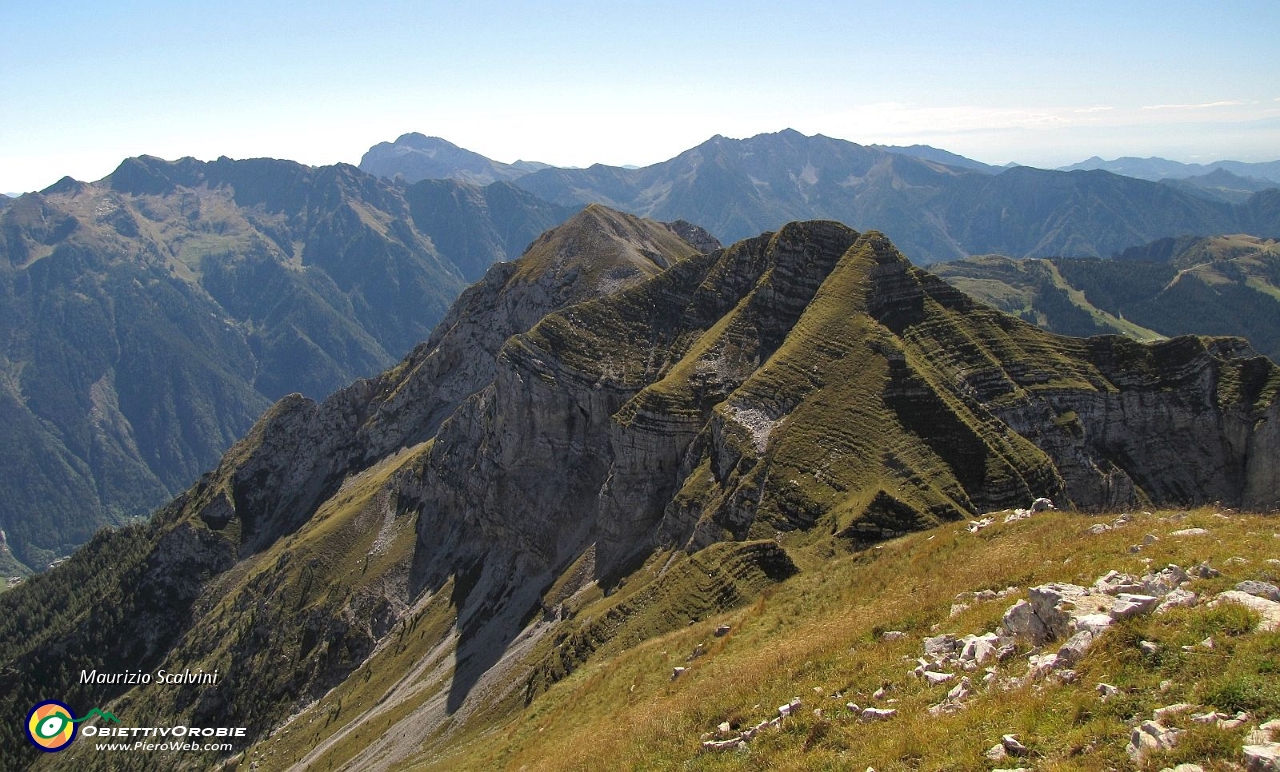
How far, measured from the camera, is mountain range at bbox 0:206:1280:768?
88.9 meters

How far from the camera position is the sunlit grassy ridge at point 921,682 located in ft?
61.9

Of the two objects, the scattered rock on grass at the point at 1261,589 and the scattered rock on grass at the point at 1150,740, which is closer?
the scattered rock on grass at the point at 1150,740

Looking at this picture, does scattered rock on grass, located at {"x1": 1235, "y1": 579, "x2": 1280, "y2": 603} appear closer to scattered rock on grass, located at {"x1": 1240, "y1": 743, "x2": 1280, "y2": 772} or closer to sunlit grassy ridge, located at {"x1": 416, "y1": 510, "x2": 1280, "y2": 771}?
sunlit grassy ridge, located at {"x1": 416, "y1": 510, "x2": 1280, "y2": 771}

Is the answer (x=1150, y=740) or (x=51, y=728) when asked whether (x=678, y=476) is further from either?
(x=51, y=728)

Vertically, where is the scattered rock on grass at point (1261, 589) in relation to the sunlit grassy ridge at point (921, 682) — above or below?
above

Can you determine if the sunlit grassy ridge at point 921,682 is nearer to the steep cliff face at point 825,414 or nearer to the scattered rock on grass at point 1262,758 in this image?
the scattered rock on grass at point 1262,758

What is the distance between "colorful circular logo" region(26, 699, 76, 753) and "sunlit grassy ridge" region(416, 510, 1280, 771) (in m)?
163

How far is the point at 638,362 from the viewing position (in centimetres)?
14400

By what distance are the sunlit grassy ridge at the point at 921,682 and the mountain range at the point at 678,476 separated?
678 centimetres

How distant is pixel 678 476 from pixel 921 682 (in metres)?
93.2

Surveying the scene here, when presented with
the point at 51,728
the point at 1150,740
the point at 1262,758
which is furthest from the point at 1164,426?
the point at 51,728

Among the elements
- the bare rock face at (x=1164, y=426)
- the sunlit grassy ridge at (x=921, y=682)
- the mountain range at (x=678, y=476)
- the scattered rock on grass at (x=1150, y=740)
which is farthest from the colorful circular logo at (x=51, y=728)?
the bare rock face at (x=1164, y=426)

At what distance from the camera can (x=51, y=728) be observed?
544 feet

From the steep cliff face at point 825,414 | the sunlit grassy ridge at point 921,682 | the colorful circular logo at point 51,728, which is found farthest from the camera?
the colorful circular logo at point 51,728
